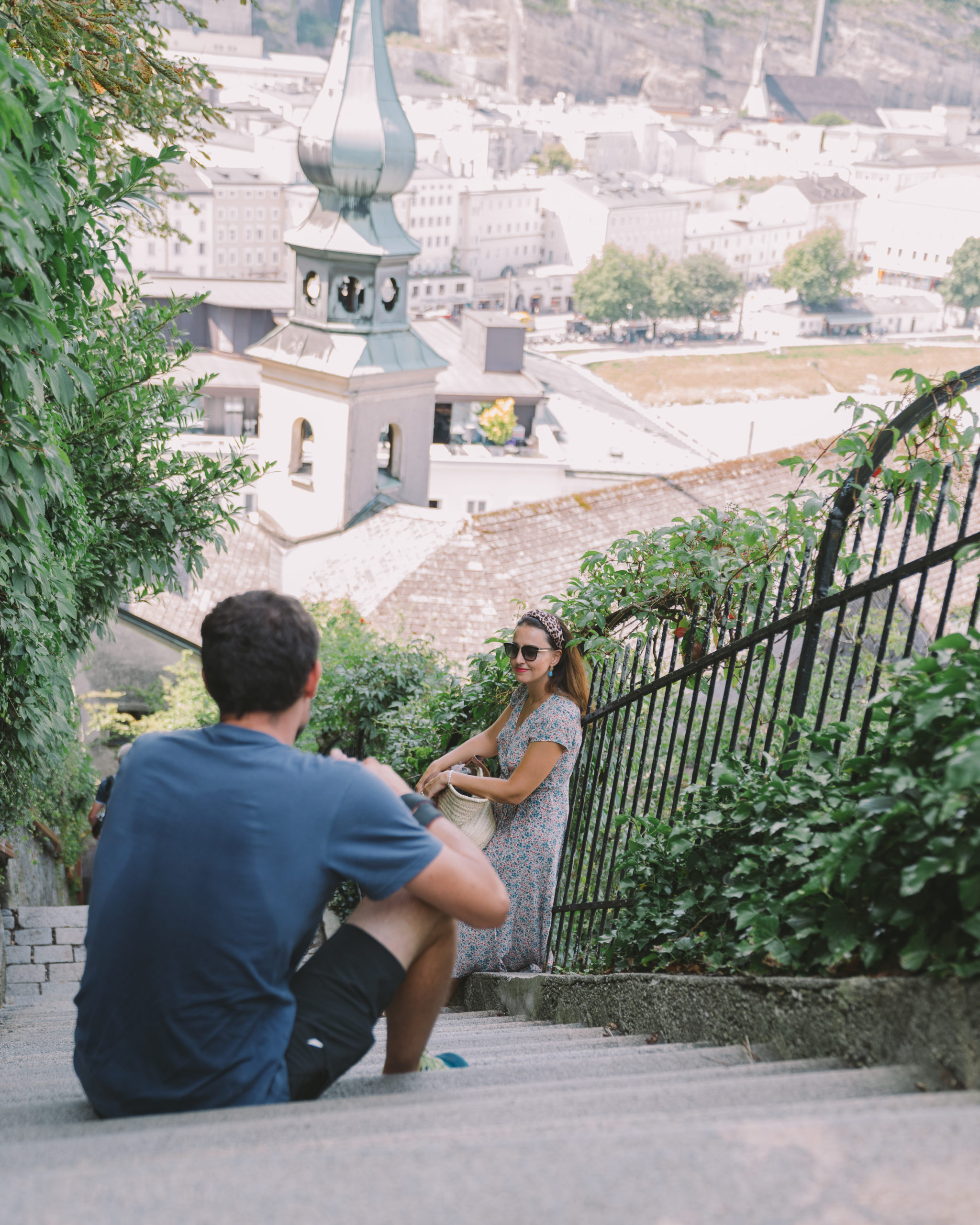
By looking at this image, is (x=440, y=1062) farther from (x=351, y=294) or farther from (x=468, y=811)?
(x=351, y=294)

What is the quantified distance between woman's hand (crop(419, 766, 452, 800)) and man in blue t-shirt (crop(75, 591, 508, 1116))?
7.28 feet

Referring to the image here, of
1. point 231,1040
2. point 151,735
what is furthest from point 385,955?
point 151,735

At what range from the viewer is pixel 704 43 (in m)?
174

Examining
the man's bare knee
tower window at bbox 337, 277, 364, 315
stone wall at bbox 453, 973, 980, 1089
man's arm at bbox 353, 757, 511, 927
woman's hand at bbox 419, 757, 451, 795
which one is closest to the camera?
stone wall at bbox 453, 973, 980, 1089

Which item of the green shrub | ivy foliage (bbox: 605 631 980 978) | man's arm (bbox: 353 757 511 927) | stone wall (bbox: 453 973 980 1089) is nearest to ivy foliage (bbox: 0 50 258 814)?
man's arm (bbox: 353 757 511 927)

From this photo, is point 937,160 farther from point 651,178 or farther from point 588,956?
point 588,956

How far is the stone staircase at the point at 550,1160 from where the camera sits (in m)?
1.52

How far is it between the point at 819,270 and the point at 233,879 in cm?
11725

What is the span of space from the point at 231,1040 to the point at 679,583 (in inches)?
117

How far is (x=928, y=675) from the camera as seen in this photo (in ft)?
8.06

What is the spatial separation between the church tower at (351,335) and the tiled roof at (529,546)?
5014mm

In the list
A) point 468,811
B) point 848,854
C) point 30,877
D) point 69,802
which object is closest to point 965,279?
point 69,802

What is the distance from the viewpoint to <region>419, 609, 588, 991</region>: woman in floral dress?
4391mm

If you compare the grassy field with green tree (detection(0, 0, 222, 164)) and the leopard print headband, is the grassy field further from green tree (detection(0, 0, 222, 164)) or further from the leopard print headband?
the leopard print headband
